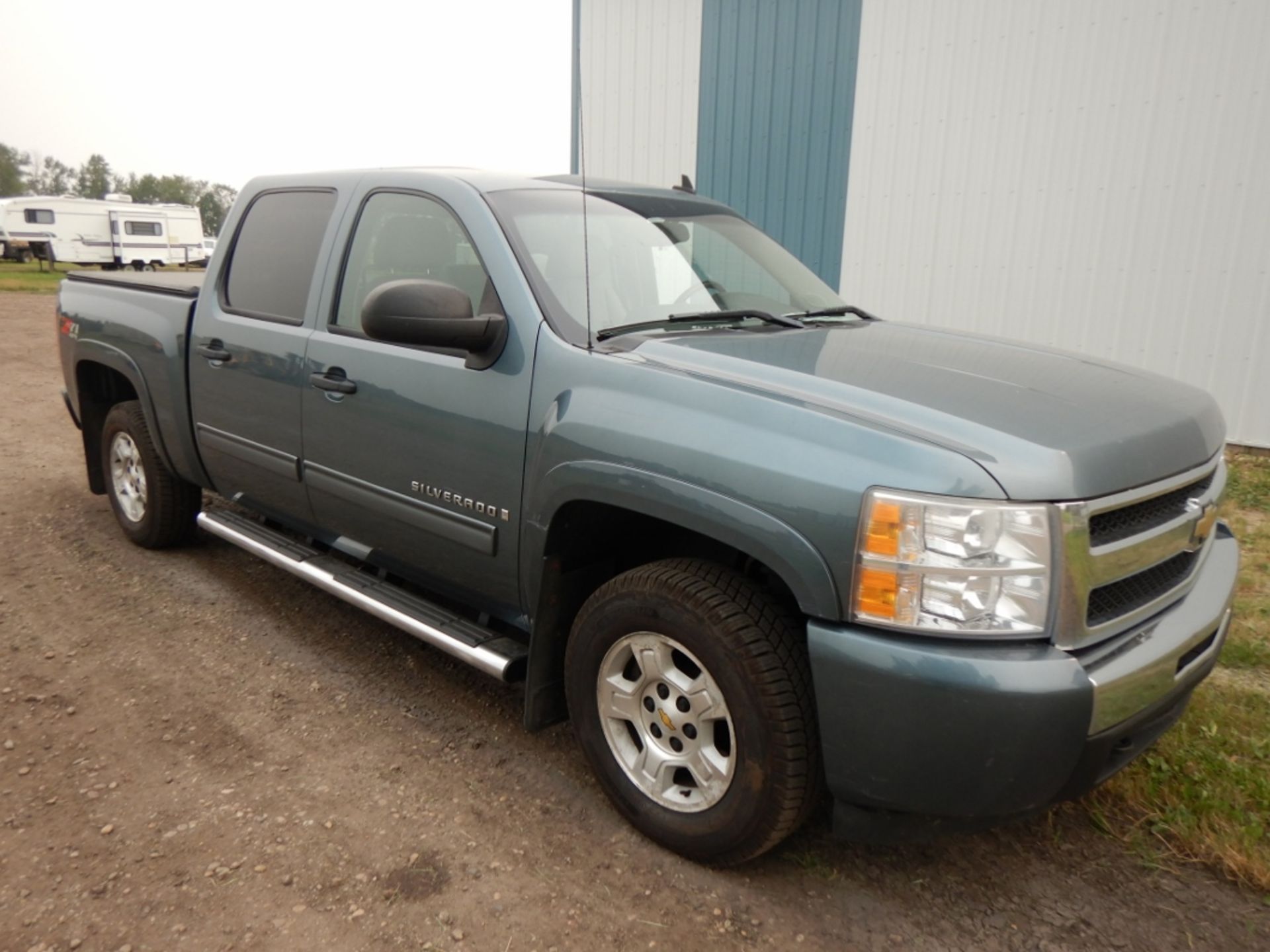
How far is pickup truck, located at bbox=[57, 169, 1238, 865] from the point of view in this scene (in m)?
1.97

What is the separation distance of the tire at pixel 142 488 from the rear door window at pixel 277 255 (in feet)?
3.41

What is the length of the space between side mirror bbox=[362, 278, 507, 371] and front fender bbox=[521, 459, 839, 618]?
0.48 m

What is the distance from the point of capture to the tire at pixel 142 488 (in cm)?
464

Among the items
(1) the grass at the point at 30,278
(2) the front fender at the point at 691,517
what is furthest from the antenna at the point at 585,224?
(1) the grass at the point at 30,278

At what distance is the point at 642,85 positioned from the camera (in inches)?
388

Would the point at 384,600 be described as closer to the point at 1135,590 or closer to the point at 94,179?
the point at 1135,590

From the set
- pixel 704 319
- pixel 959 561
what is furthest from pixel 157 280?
pixel 959 561

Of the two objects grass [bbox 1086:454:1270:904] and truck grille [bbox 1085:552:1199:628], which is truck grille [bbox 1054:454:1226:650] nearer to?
truck grille [bbox 1085:552:1199:628]

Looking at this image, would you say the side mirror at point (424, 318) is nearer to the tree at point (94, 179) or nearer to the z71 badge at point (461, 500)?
the z71 badge at point (461, 500)

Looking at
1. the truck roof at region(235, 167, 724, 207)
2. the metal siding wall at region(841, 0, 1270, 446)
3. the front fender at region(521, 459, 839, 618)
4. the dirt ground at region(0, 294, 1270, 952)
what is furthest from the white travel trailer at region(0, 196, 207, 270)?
the front fender at region(521, 459, 839, 618)

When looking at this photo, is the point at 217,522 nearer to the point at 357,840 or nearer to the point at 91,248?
the point at 357,840

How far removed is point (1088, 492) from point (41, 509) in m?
5.77

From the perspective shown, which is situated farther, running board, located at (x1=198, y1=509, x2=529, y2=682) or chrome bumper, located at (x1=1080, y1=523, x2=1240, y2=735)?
running board, located at (x1=198, y1=509, x2=529, y2=682)

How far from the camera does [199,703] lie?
3328 millimetres
